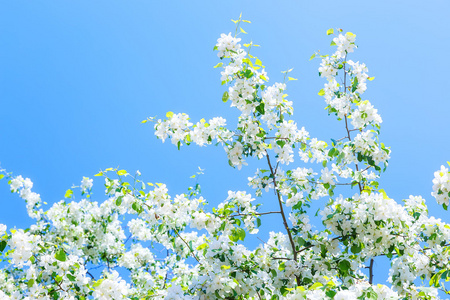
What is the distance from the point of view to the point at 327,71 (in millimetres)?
5047

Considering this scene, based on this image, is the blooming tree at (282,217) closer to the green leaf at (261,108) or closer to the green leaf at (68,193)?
the green leaf at (261,108)

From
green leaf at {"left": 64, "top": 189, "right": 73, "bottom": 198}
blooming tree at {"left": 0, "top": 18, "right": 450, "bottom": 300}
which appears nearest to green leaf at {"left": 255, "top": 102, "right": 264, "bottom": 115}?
blooming tree at {"left": 0, "top": 18, "right": 450, "bottom": 300}

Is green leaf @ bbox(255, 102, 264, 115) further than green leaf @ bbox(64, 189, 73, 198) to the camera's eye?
No

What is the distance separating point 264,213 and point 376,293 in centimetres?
178

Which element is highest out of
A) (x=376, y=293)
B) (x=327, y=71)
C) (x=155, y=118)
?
(x=327, y=71)

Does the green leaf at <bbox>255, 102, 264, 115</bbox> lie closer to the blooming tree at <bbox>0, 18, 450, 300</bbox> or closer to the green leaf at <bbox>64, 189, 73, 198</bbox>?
the blooming tree at <bbox>0, 18, 450, 300</bbox>

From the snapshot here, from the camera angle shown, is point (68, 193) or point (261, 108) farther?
point (68, 193)

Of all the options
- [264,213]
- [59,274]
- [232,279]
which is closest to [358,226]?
[264,213]

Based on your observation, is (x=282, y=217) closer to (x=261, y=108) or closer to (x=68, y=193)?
(x=261, y=108)

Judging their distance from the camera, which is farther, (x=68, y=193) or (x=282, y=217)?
(x=68, y=193)

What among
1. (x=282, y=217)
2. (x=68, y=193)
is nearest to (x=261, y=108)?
(x=282, y=217)

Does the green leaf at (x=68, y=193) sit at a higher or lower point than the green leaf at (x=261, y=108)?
higher

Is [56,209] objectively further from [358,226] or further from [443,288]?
[443,288]

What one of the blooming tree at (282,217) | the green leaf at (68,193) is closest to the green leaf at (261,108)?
the blooming tree at (282,217)
